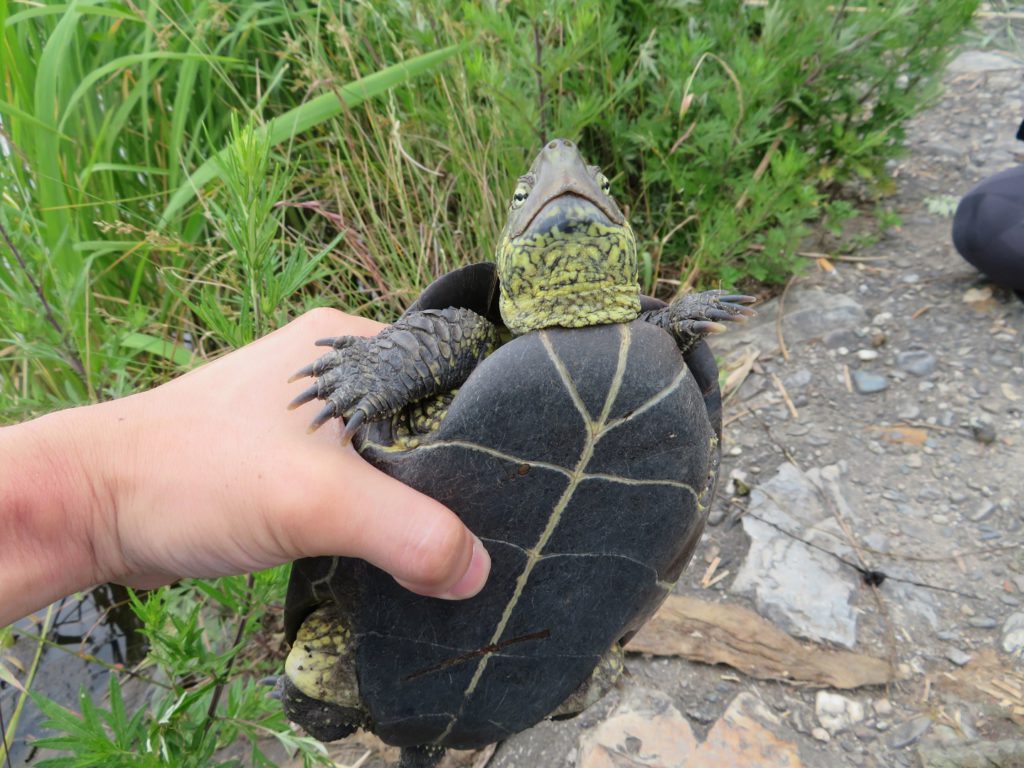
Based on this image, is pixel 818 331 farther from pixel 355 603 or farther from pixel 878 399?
pixel 355 603

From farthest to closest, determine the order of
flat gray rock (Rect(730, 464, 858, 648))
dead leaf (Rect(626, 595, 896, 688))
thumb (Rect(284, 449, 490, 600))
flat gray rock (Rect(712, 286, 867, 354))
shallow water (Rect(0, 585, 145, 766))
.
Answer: flat gray rock (Rect(712, 286, 867, 354)) < shallow water (Rect(0, 585, 145, 766)) < flat gray rock (Rect(730, 464, 858, 648)) < dead leaf (Rect(626, 595, 896, 688)) < thumb (Rect(284, 449, 490, 600))

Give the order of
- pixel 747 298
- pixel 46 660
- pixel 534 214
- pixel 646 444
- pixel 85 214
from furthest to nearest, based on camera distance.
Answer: pixel 85 214 → pixel 46 660 → pixel 747 298 → pixel 534 214 → pixel 646 444

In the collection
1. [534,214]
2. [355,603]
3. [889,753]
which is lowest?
[889,753]

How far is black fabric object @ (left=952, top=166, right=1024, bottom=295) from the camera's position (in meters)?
2.58

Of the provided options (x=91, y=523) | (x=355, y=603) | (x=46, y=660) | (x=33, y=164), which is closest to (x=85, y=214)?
(x=33, y=164)

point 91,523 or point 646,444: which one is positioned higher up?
point 91,523

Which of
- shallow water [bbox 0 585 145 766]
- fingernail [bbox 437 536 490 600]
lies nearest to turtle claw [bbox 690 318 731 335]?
fingernail [bbox 437 536 490 600]

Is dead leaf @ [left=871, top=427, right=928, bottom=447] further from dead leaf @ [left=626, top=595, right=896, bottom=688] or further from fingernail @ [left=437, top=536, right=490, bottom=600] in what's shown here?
fingernail @ [left=437, top=536, right=490, bottom=600]

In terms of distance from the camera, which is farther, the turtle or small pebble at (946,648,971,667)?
small pebble at (946,648,971,667)

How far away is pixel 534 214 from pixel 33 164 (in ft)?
5.87

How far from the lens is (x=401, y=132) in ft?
9.09

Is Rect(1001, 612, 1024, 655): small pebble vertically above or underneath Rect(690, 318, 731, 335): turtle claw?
underneath

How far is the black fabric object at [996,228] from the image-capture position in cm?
258

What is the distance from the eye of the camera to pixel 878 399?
2527mm
